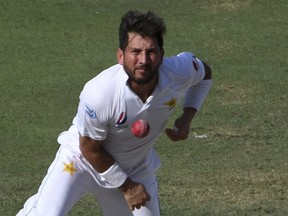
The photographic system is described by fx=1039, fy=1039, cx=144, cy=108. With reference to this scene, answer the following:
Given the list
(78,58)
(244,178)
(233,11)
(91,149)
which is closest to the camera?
(91,149)

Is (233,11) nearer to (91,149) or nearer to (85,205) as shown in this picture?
(85,205)

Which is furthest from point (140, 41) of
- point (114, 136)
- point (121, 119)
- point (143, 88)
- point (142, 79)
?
point (114, 136)

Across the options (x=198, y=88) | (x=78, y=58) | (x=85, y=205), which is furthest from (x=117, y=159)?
(x=78, y=58)

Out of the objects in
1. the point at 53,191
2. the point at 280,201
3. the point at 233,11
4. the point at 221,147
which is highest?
the point at 53,191

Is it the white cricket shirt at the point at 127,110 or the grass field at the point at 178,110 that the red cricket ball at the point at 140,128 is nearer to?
the white cricket shirt at the point at 127,110

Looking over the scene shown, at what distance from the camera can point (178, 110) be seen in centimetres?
1334

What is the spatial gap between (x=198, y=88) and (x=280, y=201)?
2592 millimetres

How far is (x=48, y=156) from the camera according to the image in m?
11.3

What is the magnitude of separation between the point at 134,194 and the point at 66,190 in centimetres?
48

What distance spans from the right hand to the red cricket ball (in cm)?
34

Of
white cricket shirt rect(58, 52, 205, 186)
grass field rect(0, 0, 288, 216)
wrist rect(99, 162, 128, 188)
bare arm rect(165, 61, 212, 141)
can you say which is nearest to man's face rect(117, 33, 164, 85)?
white cricket shirt rect(58, 52, 205, 186)

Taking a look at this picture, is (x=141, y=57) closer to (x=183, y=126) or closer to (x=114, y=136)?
Result: (x=114, y=136)

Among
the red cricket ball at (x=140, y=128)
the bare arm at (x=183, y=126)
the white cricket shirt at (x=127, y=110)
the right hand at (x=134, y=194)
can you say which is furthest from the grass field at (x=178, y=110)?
the red cricket ball at (x=140, y=128)

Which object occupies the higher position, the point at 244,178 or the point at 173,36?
the point at 244,178
